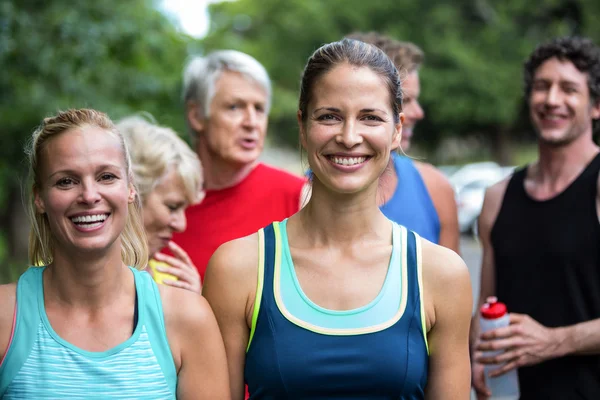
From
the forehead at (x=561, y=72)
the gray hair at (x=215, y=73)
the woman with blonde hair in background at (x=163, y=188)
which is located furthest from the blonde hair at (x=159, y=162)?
the forehead at (x=561, y=72)

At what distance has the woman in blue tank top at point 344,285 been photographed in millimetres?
2588

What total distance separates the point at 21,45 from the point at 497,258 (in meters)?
6.95

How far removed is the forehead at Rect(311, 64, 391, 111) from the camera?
2.70m

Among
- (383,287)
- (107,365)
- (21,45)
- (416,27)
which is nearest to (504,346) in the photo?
(383,287)

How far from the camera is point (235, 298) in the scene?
106 inches

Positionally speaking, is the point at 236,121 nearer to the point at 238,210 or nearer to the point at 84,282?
the point at 238,210

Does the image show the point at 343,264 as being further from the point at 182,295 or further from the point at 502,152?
the point at 502,152

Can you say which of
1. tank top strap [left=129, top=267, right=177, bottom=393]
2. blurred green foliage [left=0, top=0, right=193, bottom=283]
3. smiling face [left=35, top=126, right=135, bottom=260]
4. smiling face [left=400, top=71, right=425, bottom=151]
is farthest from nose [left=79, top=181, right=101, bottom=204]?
blurred green foliage [left=0, top=0, right=193, bottom=283]

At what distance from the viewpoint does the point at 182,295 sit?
8.82 ft

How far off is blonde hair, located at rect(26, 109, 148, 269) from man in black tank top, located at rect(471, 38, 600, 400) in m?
1.72

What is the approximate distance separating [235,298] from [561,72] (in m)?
2.41

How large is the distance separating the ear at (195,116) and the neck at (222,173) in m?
0.20

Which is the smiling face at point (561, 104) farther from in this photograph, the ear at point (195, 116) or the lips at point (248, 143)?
the ear at point (195, 116)

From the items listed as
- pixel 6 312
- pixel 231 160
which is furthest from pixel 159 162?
pixel 6 312
